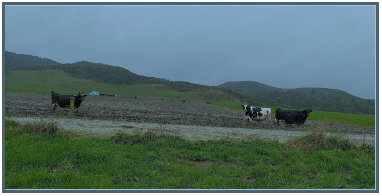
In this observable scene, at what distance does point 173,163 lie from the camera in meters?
6.93

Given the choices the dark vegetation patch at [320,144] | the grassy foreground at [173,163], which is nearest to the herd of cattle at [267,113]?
the dark vegetation patch at [320,144]

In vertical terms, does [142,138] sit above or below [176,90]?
below

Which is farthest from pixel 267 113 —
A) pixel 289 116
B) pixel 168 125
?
pixel 168 125

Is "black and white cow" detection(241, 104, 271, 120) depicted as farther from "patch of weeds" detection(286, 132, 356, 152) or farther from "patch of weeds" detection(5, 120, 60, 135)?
"patch of weeds" detection(5, 120, 60, 135)

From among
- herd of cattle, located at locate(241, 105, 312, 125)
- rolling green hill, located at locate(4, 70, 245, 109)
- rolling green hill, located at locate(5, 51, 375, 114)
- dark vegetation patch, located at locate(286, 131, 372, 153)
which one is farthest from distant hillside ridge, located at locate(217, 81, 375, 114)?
dark vegetation patch, located at locate(286, 131, 372, 153)

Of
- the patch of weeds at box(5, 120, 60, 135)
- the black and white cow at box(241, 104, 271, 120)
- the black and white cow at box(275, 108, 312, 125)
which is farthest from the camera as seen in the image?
the black and white cow at box(241, 104, 271, 120)

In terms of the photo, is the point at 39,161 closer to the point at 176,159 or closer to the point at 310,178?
the point at 176,159

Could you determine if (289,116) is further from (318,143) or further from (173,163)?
(173,163)

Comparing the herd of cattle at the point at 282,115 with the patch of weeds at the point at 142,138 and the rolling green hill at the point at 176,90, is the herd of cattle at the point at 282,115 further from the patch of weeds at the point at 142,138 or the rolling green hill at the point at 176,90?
the rolling green hill at the point at 176,90

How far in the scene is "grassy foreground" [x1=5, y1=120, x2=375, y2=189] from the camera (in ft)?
18.2

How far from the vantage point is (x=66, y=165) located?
6348 millimetres

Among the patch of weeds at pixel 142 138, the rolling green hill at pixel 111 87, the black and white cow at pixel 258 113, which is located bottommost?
the patch of weeds at pixel 142 138

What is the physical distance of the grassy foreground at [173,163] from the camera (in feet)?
18.2

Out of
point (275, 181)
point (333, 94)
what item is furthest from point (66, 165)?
point (333, 94)
